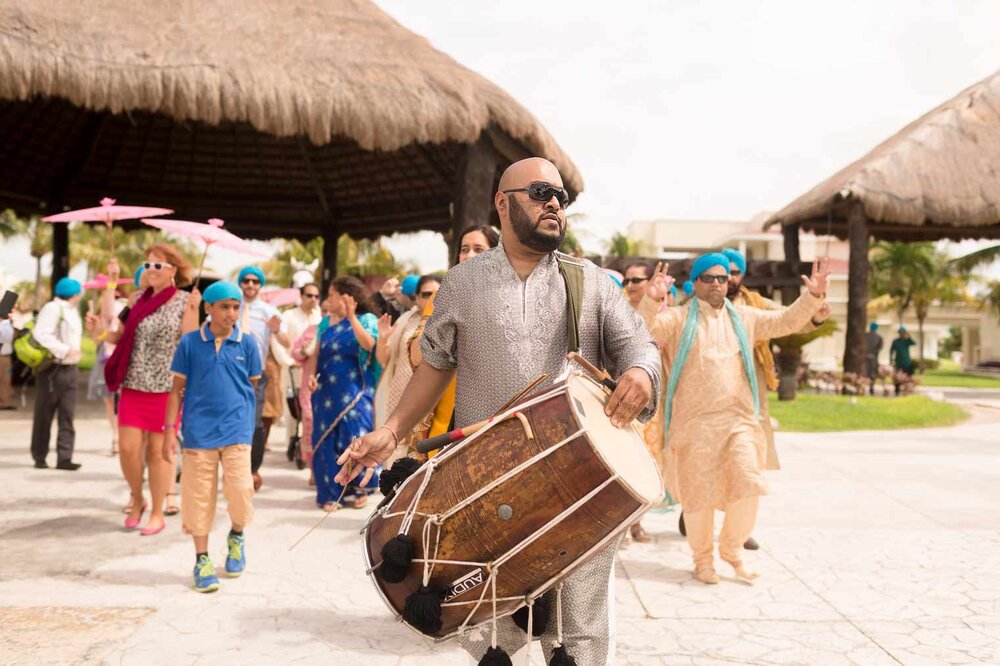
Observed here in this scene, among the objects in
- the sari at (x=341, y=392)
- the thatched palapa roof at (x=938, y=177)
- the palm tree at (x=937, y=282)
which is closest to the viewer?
the sari at (x=341, y=392)

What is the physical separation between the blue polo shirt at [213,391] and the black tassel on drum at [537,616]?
2.76 metres

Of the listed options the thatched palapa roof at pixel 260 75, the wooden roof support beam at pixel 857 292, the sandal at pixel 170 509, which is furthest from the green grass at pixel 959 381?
the sandal at pixel 170 509

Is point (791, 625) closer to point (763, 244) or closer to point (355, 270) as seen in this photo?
point (355, 270)

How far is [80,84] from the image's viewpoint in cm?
870

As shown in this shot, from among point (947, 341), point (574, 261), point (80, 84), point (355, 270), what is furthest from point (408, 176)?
point (947, 341)

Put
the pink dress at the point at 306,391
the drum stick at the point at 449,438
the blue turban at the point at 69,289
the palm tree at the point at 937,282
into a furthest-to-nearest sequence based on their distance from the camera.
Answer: the palm tree at the point at 937,282 → the blue turban at the point at 69,289 → the pink dress at the point at 306,391 → the drum stick at the point at 449,438

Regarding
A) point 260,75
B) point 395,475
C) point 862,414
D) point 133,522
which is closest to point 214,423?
point 133,522

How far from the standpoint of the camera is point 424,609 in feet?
7.22

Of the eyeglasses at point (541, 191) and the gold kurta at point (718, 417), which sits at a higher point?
the eyeglasses at point (541, 191)

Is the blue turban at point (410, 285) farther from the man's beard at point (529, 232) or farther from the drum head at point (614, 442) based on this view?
the drum head at point (614, 442)

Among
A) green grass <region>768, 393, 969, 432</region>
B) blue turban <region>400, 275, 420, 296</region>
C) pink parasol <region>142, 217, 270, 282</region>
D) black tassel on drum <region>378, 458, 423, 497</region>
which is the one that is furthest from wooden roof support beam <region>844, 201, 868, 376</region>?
black tassel on drum <region>378, 458, 423, 497</region>

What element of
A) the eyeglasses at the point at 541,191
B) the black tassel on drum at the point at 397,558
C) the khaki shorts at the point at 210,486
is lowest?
the khaki shorts at the point at 210,486

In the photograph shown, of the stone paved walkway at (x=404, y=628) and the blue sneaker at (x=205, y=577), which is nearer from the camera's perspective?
the stone paved walkway at (x=404, y=628)

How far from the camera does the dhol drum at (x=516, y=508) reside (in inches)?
83.0
